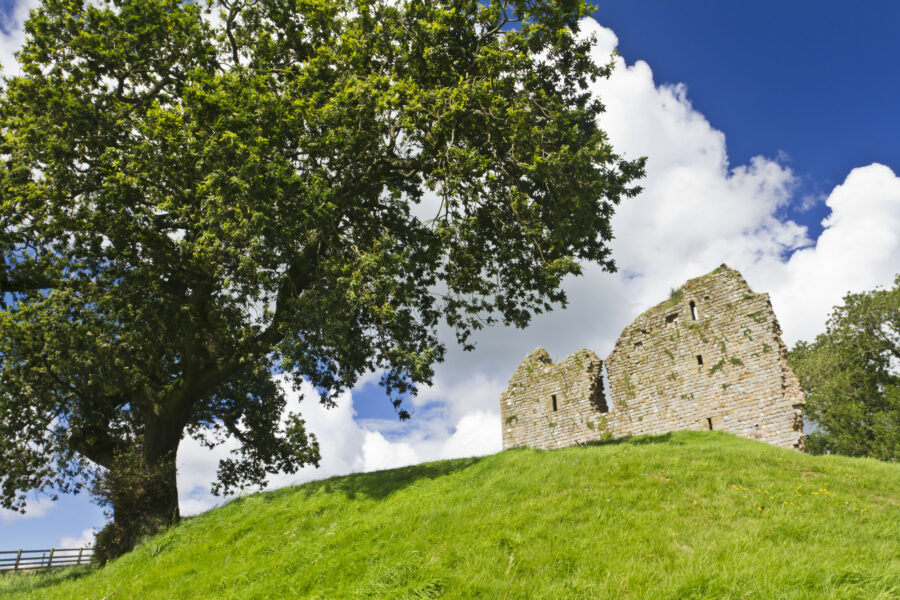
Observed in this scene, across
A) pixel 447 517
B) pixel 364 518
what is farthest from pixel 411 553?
pixel 364 518

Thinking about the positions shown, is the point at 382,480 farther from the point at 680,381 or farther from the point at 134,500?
the point at 680,381

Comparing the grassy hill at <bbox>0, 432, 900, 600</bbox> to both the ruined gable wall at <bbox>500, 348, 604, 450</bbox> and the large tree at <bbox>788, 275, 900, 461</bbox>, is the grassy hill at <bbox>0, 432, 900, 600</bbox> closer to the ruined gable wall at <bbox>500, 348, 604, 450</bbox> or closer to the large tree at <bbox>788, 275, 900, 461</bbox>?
the ruined gable wall at <bbox>500, 348, 604, 450</bbox>

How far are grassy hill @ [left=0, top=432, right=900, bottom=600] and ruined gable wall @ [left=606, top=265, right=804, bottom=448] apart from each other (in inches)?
166

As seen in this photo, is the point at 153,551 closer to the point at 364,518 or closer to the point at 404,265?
the point at 364,518

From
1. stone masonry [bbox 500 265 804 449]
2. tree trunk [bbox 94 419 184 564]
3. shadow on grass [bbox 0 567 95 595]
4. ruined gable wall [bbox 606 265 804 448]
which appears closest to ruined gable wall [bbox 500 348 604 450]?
stone masonry [bbox 500 265 804 449]

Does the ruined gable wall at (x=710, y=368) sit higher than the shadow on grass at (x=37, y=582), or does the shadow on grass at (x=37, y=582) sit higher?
the ruined gable wall at (x=710, y=368)

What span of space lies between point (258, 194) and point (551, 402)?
15.1m

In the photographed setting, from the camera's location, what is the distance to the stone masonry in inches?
654

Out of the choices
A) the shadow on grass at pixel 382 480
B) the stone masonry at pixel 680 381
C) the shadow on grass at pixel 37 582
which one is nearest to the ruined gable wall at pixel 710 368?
the stone masonry at pixel 680 381

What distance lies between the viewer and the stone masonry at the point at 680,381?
1661 cm

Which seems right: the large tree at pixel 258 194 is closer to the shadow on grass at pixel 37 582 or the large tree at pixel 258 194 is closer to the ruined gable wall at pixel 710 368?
the shadow on grass at pixel 37 582

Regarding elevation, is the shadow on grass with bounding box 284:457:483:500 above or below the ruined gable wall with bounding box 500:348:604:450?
below

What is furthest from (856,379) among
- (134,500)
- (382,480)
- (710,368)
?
(134,500)

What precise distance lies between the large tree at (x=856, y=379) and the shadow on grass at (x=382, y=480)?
2567 cm
